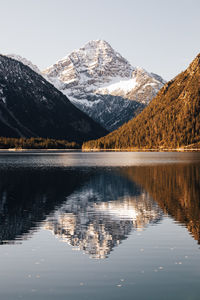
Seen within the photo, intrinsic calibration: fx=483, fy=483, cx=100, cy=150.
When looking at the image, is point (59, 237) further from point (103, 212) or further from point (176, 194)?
point (176, 194)

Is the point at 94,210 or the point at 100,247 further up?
the point at 94,210

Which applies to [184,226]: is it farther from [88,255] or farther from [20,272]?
[20,272]

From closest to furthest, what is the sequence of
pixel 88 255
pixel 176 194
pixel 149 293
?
pixel 149 293
pixel 88 255
pixel 176 194

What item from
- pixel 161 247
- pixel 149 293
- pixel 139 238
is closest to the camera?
pixel 149 293

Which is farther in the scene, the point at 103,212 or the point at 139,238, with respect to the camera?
the point at 103,212

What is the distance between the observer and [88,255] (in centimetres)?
3222

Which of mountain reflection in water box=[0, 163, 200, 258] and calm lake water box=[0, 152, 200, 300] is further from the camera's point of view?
mountain reflection in water box=[0, 163, 200, 258]

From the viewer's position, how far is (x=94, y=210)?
178ft

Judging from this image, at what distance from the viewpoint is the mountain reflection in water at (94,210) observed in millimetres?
39219

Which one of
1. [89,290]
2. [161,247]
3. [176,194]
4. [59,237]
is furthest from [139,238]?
[176,194]

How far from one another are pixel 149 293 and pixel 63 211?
3024 centimetres

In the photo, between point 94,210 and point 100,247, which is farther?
point 94,210

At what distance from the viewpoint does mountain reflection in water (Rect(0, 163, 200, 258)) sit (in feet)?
129

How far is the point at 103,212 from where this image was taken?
5250 centimetres
